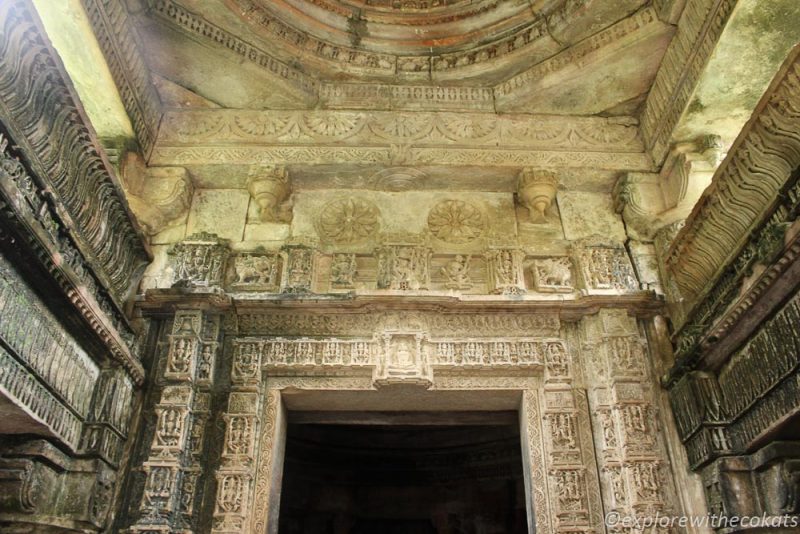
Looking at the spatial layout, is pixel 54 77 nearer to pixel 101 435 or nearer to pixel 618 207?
pixel 101 435

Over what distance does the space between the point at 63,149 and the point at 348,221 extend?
2.23 meters

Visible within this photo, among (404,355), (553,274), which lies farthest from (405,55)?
(404,355)

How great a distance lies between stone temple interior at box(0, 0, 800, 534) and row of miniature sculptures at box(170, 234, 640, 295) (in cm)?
3

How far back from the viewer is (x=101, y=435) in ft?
12.4

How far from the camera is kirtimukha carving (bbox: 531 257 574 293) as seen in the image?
4750 mm

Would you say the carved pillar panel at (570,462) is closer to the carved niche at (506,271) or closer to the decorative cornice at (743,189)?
the carved niche at (506,271)

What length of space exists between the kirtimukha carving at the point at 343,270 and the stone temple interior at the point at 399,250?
0.10 ft

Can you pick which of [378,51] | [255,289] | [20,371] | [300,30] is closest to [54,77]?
[20,371]

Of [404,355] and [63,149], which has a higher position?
[63,149]

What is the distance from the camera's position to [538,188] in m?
5.05

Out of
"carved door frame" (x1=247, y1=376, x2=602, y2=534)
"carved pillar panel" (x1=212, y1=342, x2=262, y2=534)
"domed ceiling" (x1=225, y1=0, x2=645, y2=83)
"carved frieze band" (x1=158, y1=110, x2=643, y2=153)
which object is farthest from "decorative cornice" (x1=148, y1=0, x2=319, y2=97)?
"carved door frame" (x1=247, y1=376, x2=602, y2=534)

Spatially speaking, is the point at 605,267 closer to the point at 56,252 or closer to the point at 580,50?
the point at 580,50

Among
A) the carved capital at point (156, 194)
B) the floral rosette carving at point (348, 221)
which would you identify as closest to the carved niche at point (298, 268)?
the floral rosette carving at point (348, 221)

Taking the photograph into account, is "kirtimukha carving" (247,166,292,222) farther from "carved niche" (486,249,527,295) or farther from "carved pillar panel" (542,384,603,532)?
"carved pillar panel" (542,384,603,532)
